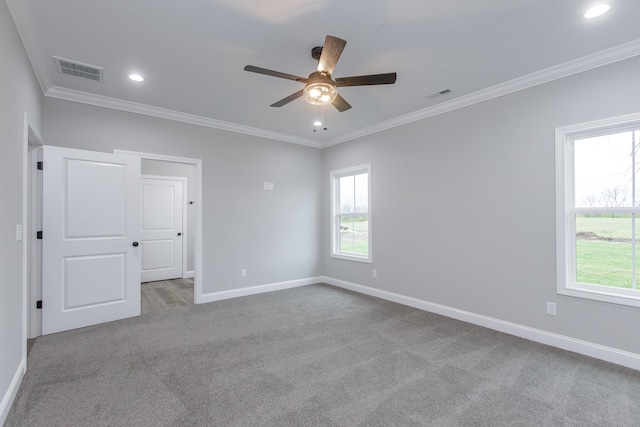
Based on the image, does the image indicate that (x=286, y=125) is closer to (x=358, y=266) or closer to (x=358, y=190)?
(x=358, y=190)

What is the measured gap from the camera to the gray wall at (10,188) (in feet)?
6.40

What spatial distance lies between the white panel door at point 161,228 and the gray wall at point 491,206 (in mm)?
4113

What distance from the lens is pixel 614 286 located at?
2.79 m

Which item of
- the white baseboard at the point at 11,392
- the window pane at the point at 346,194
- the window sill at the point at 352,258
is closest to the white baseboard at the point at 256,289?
the window sill at the point at 352,258

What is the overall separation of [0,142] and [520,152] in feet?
14.0

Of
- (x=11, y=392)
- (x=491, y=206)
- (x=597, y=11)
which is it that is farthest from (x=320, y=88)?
(x=11, y=392)

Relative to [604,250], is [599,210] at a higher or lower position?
higher

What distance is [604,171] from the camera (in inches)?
113

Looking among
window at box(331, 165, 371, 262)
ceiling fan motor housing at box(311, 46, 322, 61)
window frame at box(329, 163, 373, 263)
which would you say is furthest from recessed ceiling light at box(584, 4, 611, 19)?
window frame at box(329, 163, 373, 263)

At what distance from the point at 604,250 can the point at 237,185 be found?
4461 mm

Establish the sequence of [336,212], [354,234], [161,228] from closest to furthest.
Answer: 1. [354,234]
2. [336,212]
3. [161,228]

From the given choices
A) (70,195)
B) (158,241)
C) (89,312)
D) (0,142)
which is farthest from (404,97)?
(158,241)

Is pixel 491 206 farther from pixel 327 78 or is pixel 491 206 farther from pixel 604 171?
pixel 327 78

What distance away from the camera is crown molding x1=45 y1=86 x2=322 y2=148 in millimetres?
3533
